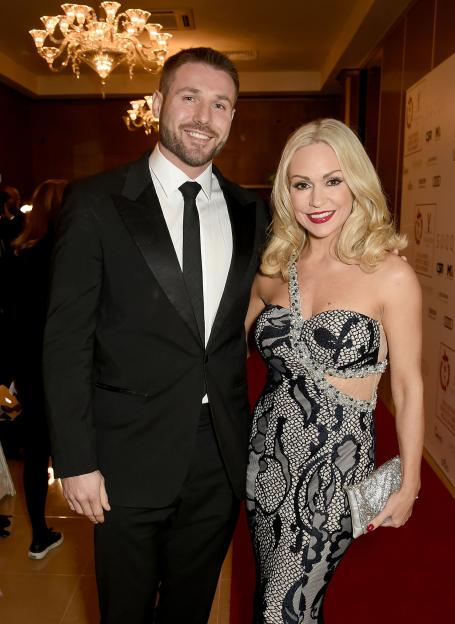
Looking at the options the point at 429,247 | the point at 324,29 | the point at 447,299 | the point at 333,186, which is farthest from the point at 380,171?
the point at 333,186

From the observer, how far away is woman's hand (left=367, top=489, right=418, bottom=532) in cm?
168

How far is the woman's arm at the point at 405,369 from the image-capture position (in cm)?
164

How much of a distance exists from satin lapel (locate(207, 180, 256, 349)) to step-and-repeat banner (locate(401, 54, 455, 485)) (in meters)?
2.20

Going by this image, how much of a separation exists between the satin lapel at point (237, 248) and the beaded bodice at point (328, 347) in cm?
17

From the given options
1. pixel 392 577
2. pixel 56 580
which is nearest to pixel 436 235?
pixel 392 577

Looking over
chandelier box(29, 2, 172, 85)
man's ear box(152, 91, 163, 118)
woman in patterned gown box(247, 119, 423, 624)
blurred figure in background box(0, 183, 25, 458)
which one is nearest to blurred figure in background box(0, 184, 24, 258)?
blurred figure in background box(0, 183, 25, 458)

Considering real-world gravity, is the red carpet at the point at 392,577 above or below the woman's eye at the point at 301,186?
below

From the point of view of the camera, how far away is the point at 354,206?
1.80 meters

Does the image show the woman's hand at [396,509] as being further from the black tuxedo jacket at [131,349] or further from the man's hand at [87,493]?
the man's hand at [87,493]

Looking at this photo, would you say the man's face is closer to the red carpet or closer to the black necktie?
the black necktie

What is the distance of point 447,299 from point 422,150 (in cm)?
122

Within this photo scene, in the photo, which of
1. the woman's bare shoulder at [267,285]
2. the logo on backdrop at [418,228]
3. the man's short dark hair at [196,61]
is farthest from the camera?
the logo on backdrop at [418,228]

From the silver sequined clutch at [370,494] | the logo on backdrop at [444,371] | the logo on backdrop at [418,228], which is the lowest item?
the logo on backdrop at [444,371]

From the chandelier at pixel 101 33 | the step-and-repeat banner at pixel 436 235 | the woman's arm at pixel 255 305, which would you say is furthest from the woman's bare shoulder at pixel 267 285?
the chandelier at pixel 101 33
